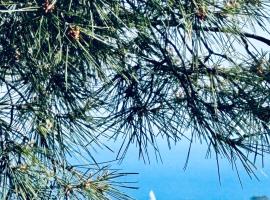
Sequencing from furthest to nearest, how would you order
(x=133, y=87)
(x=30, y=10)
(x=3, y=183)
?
(x=133, y=87)
(x=3, y=183)
(x=30, y=10)

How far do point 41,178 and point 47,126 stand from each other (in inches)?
3.4

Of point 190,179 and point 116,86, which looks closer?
point 116,86

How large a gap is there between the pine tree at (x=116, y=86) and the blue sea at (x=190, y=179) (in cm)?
3

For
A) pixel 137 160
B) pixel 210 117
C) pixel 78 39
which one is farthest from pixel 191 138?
pixel 78 39

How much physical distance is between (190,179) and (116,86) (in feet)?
3.07

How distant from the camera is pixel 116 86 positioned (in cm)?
107

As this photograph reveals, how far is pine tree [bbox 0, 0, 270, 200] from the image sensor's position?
85cm

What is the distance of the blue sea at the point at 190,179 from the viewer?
1.03 metres

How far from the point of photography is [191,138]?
972mm

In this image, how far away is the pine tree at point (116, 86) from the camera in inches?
33.4

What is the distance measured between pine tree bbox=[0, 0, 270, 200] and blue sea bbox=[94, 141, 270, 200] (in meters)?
0.03

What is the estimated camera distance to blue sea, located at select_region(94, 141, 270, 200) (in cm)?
103

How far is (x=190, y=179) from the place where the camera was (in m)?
1.95

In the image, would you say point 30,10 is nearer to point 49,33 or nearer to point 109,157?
point 49,33
